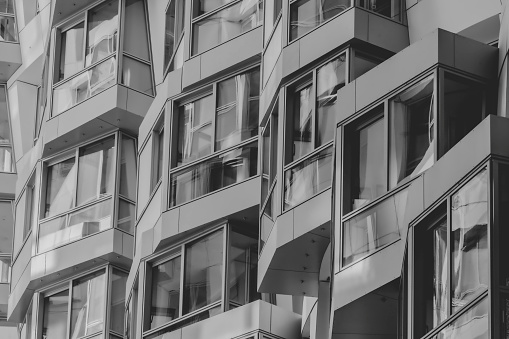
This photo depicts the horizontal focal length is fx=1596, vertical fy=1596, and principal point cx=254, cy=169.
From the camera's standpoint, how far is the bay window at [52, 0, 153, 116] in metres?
32.9

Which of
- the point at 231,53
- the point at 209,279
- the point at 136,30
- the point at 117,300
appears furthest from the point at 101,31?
the point at 209,279

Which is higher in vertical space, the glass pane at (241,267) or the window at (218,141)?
the window at (218,141)

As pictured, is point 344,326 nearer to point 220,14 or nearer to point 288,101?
point 288,101

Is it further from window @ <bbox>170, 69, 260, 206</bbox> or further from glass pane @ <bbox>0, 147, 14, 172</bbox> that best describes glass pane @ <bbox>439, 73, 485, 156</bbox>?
glass pane @ <bbox>0, 147, 14, 172</bbox>

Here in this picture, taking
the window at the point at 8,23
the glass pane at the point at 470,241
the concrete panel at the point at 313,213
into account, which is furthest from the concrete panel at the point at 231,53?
the window at the point at 8,23

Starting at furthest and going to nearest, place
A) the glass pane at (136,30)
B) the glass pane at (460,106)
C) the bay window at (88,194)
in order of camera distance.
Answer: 1. the glass pane at (136,30)
2. the bay window at (88,194)
3. the glass pane at (460,106)

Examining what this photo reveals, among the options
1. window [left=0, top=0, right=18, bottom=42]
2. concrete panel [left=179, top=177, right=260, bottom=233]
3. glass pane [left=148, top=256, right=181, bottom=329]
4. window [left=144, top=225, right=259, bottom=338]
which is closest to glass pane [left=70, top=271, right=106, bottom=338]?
glass pane [left=148, top=256, right=181, bottom=329]

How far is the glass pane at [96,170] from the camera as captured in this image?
32.7 metres

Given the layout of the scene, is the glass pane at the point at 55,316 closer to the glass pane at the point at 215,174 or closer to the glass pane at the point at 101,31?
the glass pane at the point at 101,31

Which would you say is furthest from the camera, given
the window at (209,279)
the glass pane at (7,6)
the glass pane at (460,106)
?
the glass pane at (7,6)

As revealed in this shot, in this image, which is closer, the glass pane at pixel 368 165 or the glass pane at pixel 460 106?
the glass pane at pixel 460 106

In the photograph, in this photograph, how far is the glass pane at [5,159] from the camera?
42.7 m

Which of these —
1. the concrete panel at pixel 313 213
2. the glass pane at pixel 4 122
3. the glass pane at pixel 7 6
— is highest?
the glass pane at pixel 7 6

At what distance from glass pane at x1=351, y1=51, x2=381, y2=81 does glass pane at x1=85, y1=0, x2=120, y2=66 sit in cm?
1113
